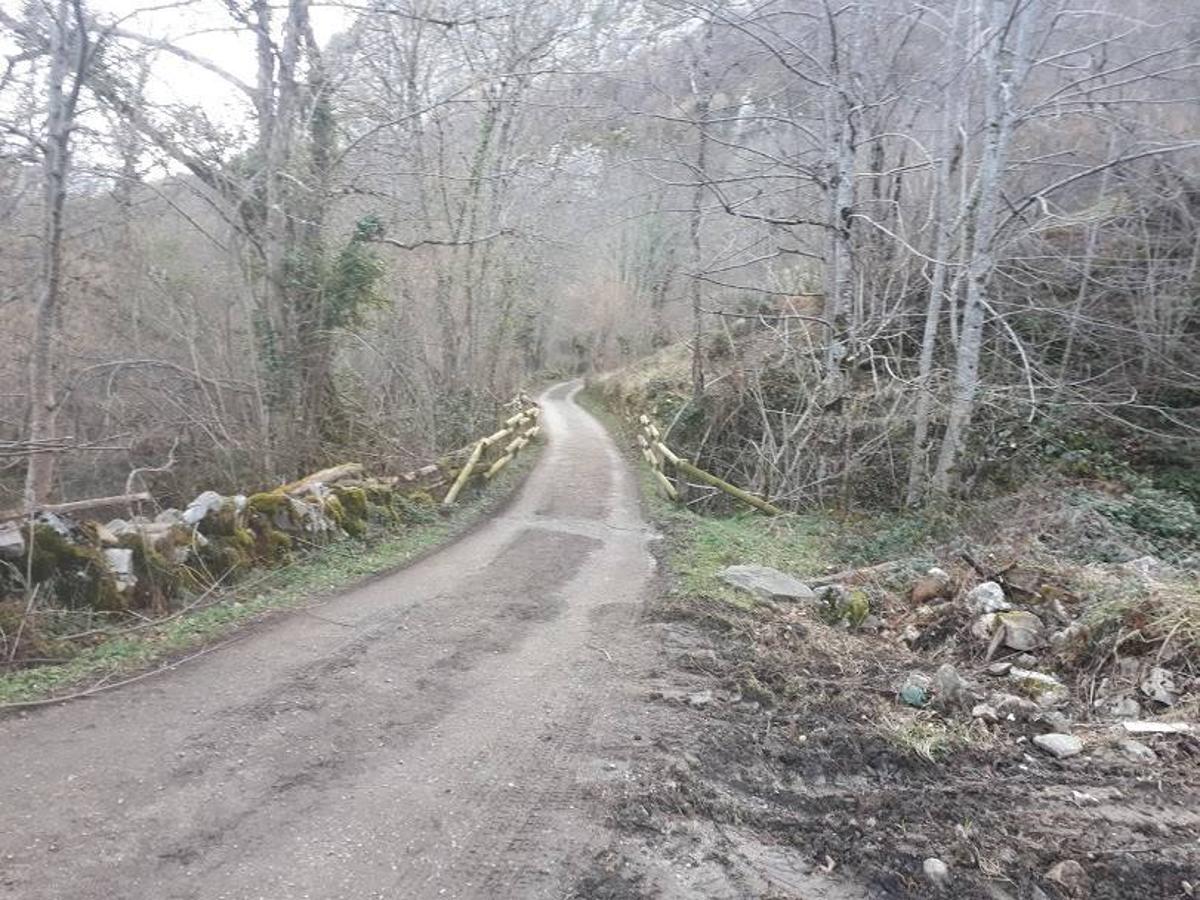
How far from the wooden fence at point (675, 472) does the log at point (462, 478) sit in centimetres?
357

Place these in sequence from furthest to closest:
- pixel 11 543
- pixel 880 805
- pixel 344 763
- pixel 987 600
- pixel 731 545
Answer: pixel 731 545, pixel 987 600, pixel 11 543, pixel 344 763, pixel 880 805

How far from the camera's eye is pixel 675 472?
1583 centimetres


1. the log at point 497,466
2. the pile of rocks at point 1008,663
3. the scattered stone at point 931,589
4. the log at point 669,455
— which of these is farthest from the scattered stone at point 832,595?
the log at point 497,466

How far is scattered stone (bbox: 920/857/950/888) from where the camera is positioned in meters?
3.34

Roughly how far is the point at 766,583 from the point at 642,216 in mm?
7954

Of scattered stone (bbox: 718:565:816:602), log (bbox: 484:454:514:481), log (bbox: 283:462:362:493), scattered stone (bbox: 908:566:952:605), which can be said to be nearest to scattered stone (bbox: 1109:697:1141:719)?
scattered stone (bbox: 908:566:952:605)

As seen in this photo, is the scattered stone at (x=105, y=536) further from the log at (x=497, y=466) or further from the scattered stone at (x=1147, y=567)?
the scattered stone at (x=1147, y=567)

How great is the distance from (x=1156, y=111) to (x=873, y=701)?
1384cm

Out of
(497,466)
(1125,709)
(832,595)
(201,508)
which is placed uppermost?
(201,508)

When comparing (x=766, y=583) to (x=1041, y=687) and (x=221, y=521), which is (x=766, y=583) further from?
(x=221, y=521)

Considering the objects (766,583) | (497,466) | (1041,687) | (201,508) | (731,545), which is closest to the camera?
(1041,687)

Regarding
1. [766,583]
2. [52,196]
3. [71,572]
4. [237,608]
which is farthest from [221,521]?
[766,583]

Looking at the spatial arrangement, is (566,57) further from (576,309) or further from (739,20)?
(576,309)

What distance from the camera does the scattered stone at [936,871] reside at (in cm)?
334
